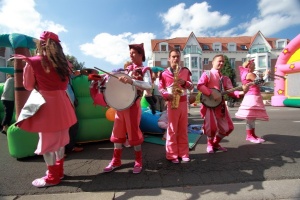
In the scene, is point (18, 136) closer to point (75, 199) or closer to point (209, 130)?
point (75, 199)

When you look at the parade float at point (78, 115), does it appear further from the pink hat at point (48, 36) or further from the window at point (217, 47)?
the window at point (217, 47)

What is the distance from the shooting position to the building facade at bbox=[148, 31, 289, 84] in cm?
3672

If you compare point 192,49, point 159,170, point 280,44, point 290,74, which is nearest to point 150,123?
point 159,170

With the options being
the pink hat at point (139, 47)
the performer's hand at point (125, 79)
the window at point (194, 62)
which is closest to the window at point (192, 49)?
the window at point (194, 62)

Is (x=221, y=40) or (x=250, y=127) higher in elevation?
(x=221, y=40)

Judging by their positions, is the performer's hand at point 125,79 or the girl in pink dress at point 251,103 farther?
the girl in pink dress at point 251,103

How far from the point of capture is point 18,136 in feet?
11.5

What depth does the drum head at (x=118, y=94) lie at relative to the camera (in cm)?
290

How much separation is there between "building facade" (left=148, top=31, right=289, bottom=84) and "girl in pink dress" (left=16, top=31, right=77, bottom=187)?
112 ft

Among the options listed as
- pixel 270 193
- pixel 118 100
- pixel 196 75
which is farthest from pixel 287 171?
pixel 196 75

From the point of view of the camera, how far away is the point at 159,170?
314 centimetres

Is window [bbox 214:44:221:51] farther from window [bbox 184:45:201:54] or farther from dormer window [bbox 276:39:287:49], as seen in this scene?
dormer window [bbox 276:39:287:49]

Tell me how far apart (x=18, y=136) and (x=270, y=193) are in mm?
3772

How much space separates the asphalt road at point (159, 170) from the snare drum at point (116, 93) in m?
1.03
